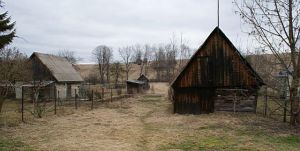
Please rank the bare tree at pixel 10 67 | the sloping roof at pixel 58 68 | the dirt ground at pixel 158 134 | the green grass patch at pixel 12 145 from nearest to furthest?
the green grass patch at pixel 12 145 < the dirt ground at pixel 158 134 < the bare tree at pixel 10 67 < the sloping roof at pixel 58 68

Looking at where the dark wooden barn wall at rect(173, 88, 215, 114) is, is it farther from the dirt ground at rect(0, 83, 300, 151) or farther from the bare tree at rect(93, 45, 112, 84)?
the bare tree at rect(93, 45, 112, 84)

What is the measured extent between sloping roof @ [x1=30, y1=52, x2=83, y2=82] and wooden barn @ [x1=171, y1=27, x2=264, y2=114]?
2176cm

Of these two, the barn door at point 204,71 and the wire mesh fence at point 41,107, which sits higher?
the barn door at point 204,71

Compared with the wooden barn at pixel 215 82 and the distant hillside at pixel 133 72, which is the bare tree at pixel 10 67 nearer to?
the wooden barn at pixel 215 82

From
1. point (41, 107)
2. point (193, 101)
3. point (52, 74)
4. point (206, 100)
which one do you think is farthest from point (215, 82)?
point (52, 74)

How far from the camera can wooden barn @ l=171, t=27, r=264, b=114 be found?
22.0 meters

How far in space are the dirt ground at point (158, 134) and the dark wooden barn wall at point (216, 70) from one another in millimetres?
→ 3439

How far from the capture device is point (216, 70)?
73.6 feet

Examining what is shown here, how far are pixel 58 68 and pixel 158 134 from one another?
→ 31.4 m

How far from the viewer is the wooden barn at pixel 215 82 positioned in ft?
72.3

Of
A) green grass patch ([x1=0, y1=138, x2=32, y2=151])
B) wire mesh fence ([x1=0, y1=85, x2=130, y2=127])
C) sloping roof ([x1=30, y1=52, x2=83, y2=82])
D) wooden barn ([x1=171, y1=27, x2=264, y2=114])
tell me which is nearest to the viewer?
green grass patch ([x1=0, y1=138, x2=32, y2=151])

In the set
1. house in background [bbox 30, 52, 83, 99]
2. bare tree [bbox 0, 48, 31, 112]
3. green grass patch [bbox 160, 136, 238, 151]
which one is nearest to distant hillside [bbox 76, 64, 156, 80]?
house in background [bbox 30, 52, 83, 99]

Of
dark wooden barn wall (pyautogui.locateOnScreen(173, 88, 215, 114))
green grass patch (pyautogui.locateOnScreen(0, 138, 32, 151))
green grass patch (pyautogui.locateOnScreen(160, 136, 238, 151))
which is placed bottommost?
green grass patch (pyautogui.locateOnScreen(160, 136, 238, 151))

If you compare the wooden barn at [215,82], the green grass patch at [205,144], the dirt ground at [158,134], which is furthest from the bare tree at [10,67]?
the green grass patch at [205,144]
